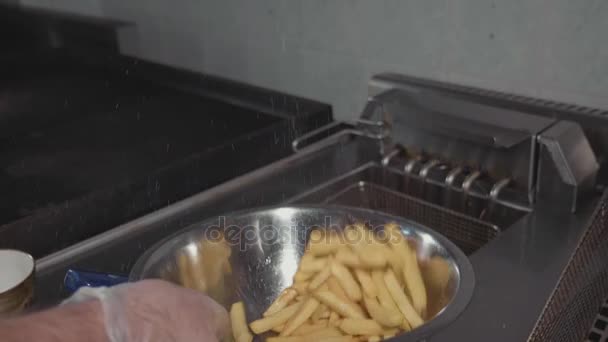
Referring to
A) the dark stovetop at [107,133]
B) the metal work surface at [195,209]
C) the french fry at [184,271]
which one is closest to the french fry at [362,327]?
the french fry at [184,271]

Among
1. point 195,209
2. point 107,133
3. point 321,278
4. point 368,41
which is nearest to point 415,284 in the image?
point 321,278

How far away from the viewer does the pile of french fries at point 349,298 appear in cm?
80

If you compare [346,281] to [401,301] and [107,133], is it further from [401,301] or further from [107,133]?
[107,133]

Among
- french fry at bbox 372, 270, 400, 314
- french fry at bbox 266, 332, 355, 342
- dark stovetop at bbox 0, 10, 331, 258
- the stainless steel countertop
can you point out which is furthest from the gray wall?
french fry at bbox 266, 332, 355, 342

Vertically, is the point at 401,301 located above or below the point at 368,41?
below

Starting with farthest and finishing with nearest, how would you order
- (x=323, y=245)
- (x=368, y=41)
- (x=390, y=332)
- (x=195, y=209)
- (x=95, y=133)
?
(x=95, y=133), (x=368, y=41), (x=195, y=209), (x=323, y=245), (x=390, y=332)

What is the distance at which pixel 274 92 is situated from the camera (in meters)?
1.61

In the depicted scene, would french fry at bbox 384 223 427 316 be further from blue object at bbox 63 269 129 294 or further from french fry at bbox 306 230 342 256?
blue object at bbox 63 269 129 294

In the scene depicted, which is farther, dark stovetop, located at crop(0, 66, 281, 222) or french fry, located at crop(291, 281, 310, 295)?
dark stovetop, located at crop(0, 66, 281, 222)

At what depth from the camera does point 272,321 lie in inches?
33.4

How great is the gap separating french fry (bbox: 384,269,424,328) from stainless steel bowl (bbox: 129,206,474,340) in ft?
0.23

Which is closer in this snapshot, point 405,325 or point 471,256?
point 405,325

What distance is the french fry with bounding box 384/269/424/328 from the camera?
798 mm

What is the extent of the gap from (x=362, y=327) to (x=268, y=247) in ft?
0.82
